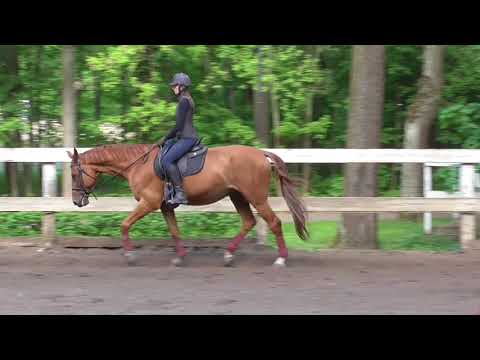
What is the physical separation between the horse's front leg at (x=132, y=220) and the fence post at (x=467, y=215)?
4.88m

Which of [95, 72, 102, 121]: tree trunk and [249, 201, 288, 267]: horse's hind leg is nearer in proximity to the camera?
[249, 201, 288, 267]: horse's hind leg

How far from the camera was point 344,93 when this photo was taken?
17.7 metres

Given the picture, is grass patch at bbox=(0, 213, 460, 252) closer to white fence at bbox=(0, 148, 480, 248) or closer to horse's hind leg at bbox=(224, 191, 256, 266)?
white fence at bbox=(0, 148, 480, 248)

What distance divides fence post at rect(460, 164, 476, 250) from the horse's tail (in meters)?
2.70

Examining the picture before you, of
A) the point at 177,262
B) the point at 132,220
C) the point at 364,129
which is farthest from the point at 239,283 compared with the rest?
the point at 364,129

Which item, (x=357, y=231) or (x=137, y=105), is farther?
(x=137, y=105)

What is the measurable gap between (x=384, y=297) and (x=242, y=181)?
273cm

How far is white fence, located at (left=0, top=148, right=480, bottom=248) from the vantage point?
1016 centimetres

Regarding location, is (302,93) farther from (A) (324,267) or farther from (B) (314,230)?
(A) (324,267)

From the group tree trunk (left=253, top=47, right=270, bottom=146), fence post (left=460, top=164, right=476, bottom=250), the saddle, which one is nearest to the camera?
the saddle

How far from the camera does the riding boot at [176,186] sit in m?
8.84

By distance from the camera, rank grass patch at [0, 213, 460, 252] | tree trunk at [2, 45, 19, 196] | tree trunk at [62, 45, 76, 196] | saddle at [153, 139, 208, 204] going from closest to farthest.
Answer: saddle at [153, 139, 208, 204]
grass patch at [0, 213, 460, 252]
tree trunk at [62, 45, 76, 196]
tree trunk at [2, 45, 19, 196]

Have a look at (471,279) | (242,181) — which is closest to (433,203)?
(471,279)

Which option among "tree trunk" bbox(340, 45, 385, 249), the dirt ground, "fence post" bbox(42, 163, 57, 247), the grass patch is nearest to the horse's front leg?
the dirt ground
